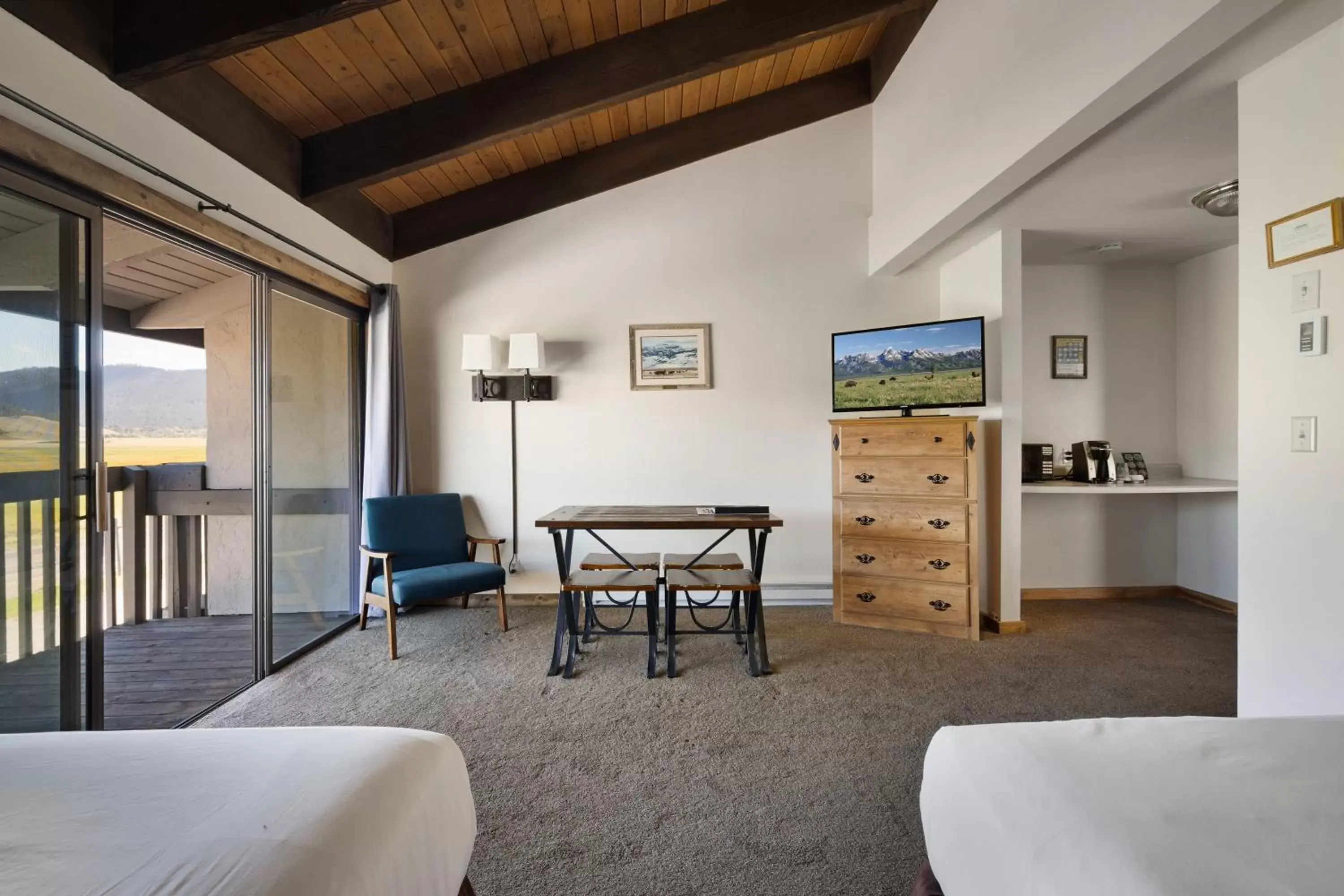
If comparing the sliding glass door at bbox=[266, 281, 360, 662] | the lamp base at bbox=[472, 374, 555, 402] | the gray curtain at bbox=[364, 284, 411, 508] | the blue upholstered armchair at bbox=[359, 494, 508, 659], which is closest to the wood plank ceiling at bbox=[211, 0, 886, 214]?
the gray curtain at bbox=[364, 284, 411, 508]

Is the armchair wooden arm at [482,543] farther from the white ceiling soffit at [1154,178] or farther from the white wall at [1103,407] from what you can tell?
the white wall at [1103,407]

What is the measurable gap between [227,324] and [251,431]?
0.63 meters

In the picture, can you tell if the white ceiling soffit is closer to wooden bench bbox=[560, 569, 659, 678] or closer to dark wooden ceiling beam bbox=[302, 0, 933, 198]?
dark wooden ceiling beam bbox=[302, 0, 933, 198]

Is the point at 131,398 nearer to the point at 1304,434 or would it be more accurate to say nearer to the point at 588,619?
the point at 588,619

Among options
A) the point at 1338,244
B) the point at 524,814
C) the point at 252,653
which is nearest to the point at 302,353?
the point at 252,653

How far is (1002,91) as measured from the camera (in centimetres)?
250

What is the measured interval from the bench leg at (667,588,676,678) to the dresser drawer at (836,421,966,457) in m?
1.50

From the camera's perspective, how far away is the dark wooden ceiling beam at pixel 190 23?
2047 mm

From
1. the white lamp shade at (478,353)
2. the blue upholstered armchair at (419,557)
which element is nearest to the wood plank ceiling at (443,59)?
the white lamp shade at (478,353)

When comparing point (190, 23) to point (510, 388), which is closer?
point (190, 23)

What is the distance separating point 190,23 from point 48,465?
1.65m

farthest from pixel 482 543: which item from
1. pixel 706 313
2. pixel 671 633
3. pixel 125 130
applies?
pixel 125 130

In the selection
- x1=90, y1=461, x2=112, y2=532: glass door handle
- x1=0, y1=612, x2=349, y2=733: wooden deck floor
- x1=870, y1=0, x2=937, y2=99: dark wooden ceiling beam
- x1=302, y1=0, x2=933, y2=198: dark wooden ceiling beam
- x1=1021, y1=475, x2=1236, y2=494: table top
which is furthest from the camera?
x1=1021, y1=475, x2=1236, y2=494: table top

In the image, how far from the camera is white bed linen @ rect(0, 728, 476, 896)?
744 mm
